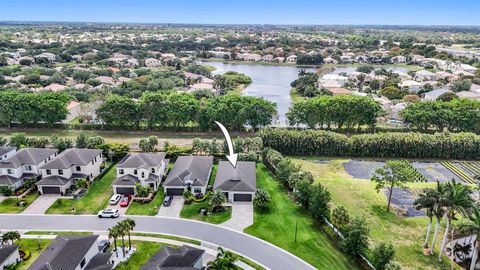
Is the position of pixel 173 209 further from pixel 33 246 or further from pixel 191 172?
pixel 33 246

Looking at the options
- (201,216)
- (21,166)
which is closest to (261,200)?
(201,216)

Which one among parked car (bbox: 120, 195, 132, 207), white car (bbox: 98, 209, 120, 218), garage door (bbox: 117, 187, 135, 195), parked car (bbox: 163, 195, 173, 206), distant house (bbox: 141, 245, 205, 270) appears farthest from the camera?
garage door (bbox: 117, 187, 135, 195)

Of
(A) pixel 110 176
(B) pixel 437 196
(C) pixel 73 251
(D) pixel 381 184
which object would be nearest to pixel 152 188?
(A) pixel 110 176

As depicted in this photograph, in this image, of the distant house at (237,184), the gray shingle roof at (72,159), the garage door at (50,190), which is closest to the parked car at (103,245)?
the distant house at (237,184)

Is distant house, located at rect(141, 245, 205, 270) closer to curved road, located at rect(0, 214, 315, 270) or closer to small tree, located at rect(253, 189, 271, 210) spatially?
curved road, located at rect(0, 214, 315, 270)

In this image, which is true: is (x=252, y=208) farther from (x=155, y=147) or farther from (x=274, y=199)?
(x=155, y=147)

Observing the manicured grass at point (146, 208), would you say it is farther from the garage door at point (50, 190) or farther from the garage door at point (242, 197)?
the garage door at point (50, 190)

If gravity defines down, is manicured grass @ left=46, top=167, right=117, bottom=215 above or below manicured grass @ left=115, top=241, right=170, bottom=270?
above

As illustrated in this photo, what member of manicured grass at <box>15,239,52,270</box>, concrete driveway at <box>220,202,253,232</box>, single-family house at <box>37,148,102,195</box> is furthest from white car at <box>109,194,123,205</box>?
concrete driveway at <box>220,202,253,232</box>
